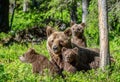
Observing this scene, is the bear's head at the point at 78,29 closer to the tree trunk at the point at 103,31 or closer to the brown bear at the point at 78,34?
the brown bear at the point at 78,34

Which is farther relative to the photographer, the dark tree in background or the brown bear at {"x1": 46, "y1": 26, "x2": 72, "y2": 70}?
the dark tree in background

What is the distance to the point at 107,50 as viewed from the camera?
34.2ft

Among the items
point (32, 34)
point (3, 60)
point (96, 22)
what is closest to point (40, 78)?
point (3, 60)

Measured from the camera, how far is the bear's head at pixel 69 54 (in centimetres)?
1077

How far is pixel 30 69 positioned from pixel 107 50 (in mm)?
1984

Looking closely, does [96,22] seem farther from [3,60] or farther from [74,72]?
[74,72]

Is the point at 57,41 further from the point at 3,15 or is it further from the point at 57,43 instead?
the point at 3,15

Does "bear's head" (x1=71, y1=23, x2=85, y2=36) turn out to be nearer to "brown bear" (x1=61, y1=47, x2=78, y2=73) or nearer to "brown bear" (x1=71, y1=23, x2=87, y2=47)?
"brown bear" (x1=71, y1=23, x2=87, y2=47)

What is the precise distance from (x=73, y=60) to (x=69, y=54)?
336 millimetres

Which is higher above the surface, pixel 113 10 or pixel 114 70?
pixel 113 10

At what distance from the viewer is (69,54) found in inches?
423

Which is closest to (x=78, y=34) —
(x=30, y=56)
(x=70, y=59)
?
(x=70, y=59)

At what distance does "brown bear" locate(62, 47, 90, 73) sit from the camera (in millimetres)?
10805

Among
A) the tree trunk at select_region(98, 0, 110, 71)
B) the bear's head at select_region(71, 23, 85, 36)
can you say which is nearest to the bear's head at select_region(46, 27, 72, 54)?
the tree trunk at select_region(98, 0, 110, 71)
